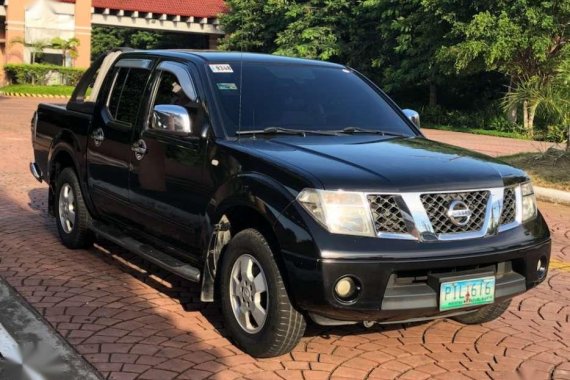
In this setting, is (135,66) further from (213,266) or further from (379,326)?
(379,326)

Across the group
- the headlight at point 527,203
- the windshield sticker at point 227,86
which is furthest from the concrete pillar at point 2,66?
the headlight at point 527,203

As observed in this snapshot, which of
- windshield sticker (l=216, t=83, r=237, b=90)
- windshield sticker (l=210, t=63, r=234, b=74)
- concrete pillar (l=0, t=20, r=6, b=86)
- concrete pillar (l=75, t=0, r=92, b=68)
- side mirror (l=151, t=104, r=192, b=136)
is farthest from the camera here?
concrete pillar (l=75, t=0, r=92, b=68)

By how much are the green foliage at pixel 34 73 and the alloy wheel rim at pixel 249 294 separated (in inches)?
1680

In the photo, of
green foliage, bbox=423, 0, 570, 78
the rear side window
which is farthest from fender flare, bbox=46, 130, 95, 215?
green foliage, bbox=423, 0, 570, 78

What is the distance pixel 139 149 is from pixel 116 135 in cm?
50

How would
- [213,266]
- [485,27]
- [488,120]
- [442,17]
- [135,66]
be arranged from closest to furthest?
[213,266], [135,66], [485,27], [442,17], [488,120]

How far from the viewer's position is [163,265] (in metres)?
4.68

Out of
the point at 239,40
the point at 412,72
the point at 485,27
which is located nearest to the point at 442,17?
the point at 485,27

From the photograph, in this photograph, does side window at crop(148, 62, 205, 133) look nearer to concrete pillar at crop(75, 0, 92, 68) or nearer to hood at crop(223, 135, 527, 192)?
hood at crop(223, 135, 527, 192)

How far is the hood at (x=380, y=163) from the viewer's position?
12.2ft

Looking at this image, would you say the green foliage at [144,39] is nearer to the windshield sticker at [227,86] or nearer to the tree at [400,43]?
the tree at [400,43]

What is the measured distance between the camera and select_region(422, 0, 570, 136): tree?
24531mm

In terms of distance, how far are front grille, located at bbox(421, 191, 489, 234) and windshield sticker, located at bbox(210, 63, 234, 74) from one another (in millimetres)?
1894

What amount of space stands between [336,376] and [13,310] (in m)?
2.43
